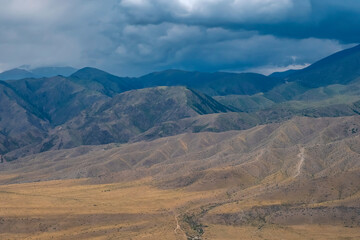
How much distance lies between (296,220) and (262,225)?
13.7 metres

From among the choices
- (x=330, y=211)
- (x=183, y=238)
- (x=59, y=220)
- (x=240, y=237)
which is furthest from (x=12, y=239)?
(x=330, y=211)

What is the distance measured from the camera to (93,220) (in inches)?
7726

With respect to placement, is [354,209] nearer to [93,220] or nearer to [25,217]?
[93,220]

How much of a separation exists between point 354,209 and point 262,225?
3635 cm

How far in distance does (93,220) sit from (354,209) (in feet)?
333

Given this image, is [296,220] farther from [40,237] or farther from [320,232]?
[40,237]

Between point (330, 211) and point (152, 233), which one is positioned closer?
point (152, 233)

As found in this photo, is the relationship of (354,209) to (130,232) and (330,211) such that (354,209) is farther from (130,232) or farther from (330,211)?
(130,232)

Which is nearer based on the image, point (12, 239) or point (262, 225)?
point (12, 239)

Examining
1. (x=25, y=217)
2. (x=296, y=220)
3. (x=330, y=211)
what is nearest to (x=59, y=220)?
(x=25, y=217)

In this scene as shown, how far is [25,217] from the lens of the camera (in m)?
190

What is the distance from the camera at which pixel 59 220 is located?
632 feet

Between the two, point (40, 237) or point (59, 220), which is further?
point (59, 220)

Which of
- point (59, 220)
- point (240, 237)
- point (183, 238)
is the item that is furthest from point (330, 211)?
point (59, 220)
